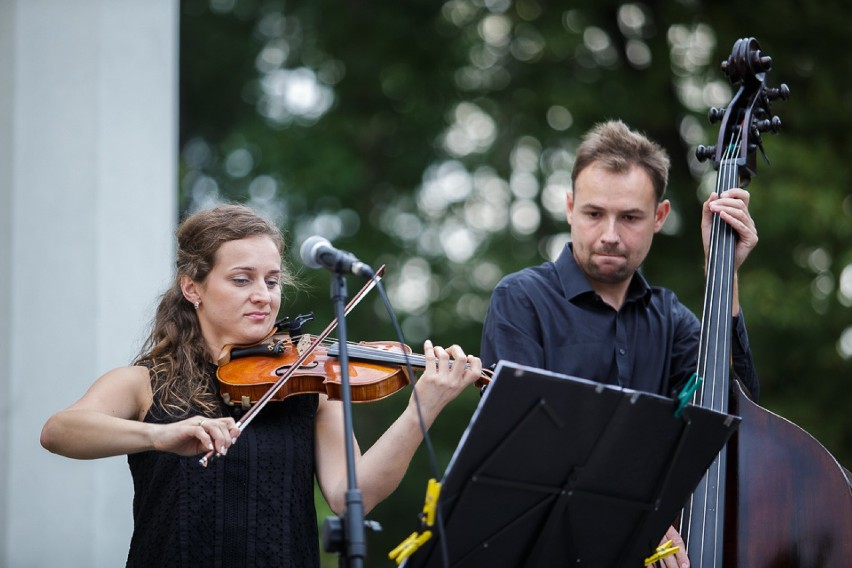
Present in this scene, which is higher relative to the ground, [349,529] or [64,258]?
[64,258]

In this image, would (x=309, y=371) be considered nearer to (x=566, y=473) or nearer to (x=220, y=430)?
(x=220, y=430)

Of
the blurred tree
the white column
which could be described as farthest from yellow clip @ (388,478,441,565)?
the blurred tree

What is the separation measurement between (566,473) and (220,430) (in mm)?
827

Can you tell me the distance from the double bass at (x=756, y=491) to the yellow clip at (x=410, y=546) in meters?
0.97

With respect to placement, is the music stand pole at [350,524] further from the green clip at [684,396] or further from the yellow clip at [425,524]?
the green clip at [684,396]

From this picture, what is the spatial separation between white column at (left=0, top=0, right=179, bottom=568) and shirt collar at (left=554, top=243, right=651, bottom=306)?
186cm

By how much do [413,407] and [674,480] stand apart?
0.73 meters

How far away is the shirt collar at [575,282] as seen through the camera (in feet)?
11.7

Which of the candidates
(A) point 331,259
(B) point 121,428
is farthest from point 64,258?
(A) point 331,259

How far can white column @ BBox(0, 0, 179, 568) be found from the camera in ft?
14.5

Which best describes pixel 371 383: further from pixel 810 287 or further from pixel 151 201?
pixel 810 287

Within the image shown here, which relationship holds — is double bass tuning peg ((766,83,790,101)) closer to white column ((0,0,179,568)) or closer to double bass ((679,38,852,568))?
double bass ((679,38,852,568))

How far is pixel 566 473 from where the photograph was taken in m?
2.57

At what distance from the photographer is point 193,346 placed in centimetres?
312
